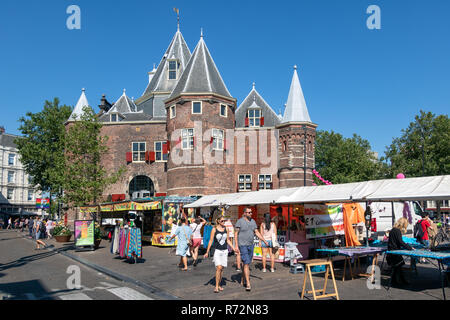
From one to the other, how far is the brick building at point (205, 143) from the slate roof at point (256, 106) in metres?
0.17

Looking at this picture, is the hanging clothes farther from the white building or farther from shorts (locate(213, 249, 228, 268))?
the white building

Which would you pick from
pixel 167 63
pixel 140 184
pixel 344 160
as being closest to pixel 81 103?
pixel 167 63

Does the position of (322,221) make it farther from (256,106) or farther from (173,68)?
(173,68)

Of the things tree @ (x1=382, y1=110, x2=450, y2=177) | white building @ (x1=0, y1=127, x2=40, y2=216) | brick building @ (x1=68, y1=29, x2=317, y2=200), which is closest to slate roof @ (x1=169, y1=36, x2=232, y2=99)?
brick building @ (x1=68, y1=29, x2=317, y2=200)

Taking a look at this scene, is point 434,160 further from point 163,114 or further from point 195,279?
point 195,279

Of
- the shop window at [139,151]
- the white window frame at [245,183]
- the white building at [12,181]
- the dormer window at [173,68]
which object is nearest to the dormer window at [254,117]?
the white window frame at [245,183]

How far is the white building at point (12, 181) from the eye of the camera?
67.2 m

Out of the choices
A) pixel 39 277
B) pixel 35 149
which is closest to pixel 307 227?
pixel 39 277

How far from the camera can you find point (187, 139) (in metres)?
30.6

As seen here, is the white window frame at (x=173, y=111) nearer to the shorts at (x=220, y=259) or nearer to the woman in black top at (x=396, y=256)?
the shorts at (x=220, y=259)

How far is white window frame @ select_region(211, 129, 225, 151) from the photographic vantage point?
30.7 m

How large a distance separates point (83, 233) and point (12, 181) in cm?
5927
